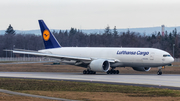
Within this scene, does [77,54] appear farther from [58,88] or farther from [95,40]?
[95,40]

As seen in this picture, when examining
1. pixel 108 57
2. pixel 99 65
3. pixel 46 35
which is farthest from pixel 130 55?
pixel 46 35

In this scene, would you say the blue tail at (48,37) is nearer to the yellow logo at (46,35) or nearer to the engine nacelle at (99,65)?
the yellow logo at (46,35)

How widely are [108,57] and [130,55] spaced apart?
3.71m

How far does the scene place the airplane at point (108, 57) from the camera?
4431cm

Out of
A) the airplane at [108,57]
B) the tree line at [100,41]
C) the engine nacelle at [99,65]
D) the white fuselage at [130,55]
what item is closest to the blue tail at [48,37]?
the airplane at [108,57]

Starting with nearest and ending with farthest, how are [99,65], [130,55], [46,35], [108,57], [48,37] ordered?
[99,65] < [130,55] < [108,57] < [48,37] < [46,35]

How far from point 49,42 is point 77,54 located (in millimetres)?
5453

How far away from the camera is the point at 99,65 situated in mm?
44875

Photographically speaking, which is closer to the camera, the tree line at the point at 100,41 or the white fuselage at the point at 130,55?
the white fuselage at the point at 130,55

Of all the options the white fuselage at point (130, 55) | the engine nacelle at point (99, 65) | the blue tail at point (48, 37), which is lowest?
the engine nacelle at point (99, 65)

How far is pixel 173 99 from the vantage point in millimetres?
20641

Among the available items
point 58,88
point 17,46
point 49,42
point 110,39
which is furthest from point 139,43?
point 58,88

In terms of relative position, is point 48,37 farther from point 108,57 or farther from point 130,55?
point 130,55

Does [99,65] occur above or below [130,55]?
below
